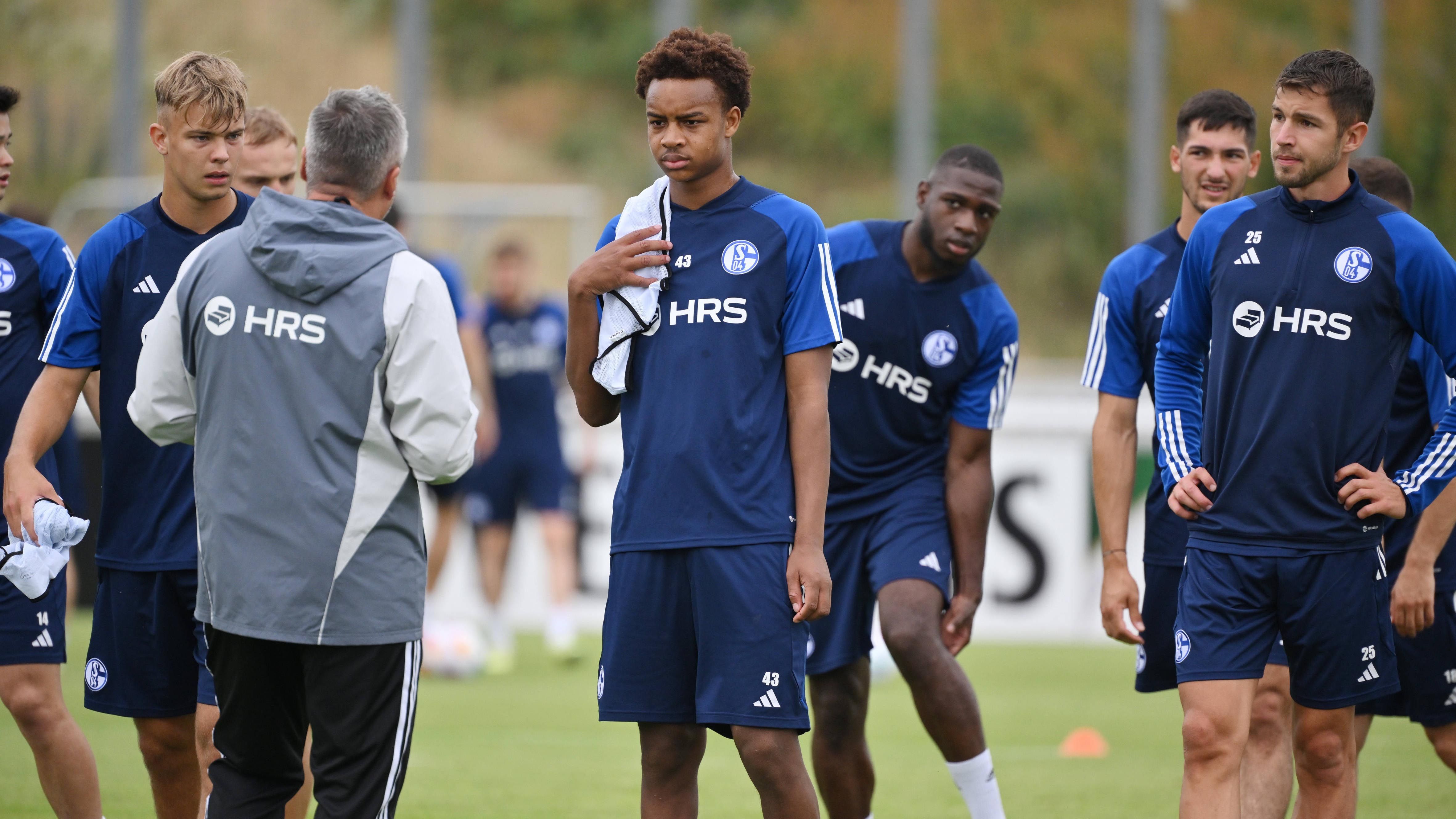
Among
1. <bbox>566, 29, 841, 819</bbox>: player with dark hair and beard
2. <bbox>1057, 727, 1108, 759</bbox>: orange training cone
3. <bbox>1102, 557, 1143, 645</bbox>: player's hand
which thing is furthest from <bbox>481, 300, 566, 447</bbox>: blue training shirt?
<bbox>566, 29, 841, 819</bbox>: player with dark hair and beard

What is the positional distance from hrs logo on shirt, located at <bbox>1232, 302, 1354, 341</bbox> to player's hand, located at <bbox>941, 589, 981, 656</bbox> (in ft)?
4.96

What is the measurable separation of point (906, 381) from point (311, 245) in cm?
253

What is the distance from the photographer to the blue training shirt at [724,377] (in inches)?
169

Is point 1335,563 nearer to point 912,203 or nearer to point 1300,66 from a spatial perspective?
point 1300,66

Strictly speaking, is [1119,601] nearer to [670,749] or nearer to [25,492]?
[670,749]

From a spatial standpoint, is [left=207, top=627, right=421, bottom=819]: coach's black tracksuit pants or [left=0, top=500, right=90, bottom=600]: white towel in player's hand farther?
[left=0, top=500, right=90, bottom=600]: white towel in player's hand

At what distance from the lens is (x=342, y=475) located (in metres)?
3.94

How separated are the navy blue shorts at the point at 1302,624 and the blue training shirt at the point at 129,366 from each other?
9.83 ft

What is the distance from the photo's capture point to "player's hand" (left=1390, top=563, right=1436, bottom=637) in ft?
16.3

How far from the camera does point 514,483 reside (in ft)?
37.0

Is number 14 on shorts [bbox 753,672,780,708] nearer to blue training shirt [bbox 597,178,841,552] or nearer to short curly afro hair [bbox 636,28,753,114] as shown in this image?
blue training shirt [bbox 597,178,841,552]

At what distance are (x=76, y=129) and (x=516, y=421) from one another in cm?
2062

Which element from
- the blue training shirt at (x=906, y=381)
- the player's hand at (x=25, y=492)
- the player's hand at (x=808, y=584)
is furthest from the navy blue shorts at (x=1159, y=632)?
the player's hand at (x=25, y=492)

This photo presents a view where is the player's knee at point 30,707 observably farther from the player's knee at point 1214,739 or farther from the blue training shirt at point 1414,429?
the blue training shirt at point 1414,429
